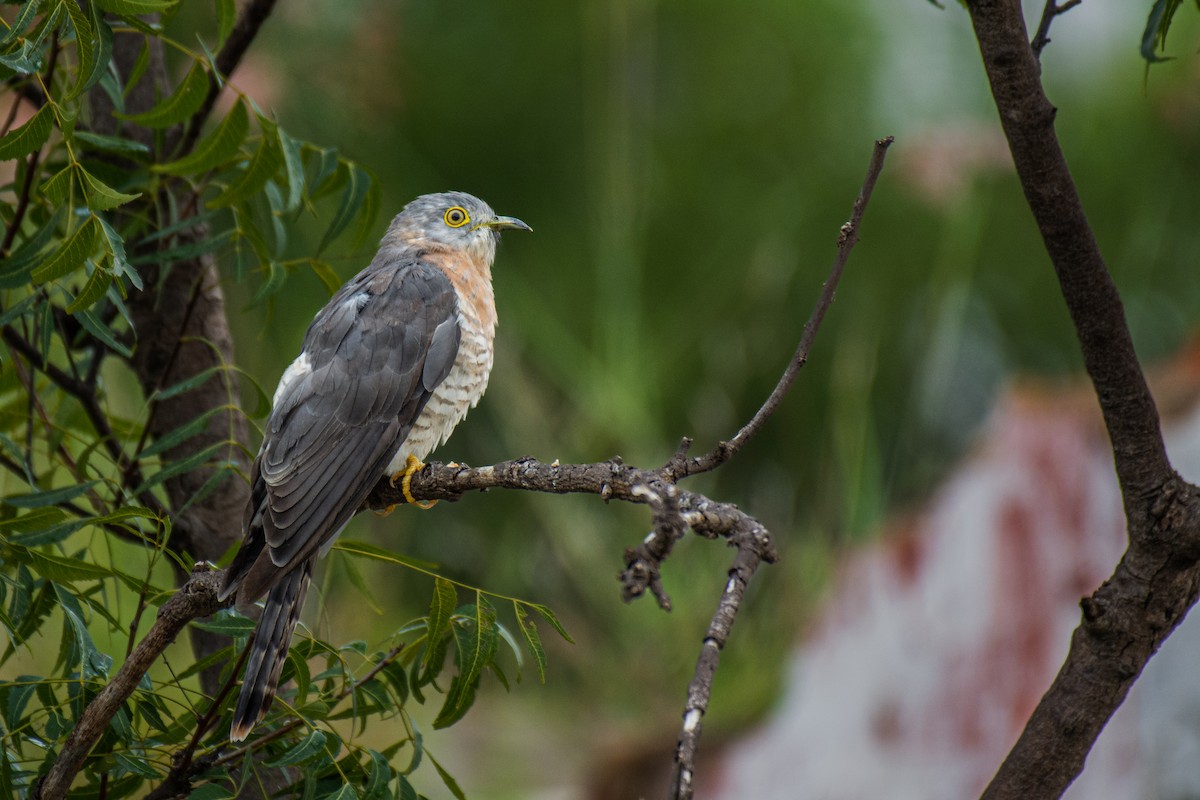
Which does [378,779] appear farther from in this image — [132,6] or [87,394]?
[132,6]

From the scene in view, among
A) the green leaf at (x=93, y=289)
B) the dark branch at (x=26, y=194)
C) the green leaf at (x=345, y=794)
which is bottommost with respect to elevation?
the green leaf at (x=345, y=794)

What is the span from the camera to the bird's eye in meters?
2.51

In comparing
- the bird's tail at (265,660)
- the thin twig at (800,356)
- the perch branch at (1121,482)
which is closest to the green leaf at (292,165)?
the bird's tail at (265,660)

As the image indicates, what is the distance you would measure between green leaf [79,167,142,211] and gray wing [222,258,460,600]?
20.3 inches

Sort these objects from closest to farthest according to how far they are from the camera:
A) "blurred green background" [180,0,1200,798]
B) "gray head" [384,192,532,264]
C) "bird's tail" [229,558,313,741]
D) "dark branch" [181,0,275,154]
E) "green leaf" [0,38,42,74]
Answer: "green leaf" [0,38,42,74], "bird's tail" [229,558,313,741], "dark branch" [181,0,275,154], "gray head" [384,192,532,264], "blurred green background" [180,0,1200,798]

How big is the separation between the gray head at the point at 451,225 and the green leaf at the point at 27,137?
115cm

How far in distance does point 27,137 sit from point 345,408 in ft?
2.39

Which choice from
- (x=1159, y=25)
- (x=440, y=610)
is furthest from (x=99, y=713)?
(x=1159, y=25)

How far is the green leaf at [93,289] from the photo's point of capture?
1312 millimetres

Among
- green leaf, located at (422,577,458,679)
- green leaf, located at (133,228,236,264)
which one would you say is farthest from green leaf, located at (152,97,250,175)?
green leaf, located at (422,577,458,679)

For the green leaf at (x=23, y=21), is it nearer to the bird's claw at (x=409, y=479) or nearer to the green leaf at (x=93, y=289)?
the green leaf at (x=93, y=289)

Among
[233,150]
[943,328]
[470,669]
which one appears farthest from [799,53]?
[470,669]

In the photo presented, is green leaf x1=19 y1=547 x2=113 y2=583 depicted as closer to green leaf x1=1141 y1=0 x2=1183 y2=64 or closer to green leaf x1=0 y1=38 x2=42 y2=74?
green leaf x1=0 y1=38 x2=42 y2=74

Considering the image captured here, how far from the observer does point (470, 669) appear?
4.80 feet
